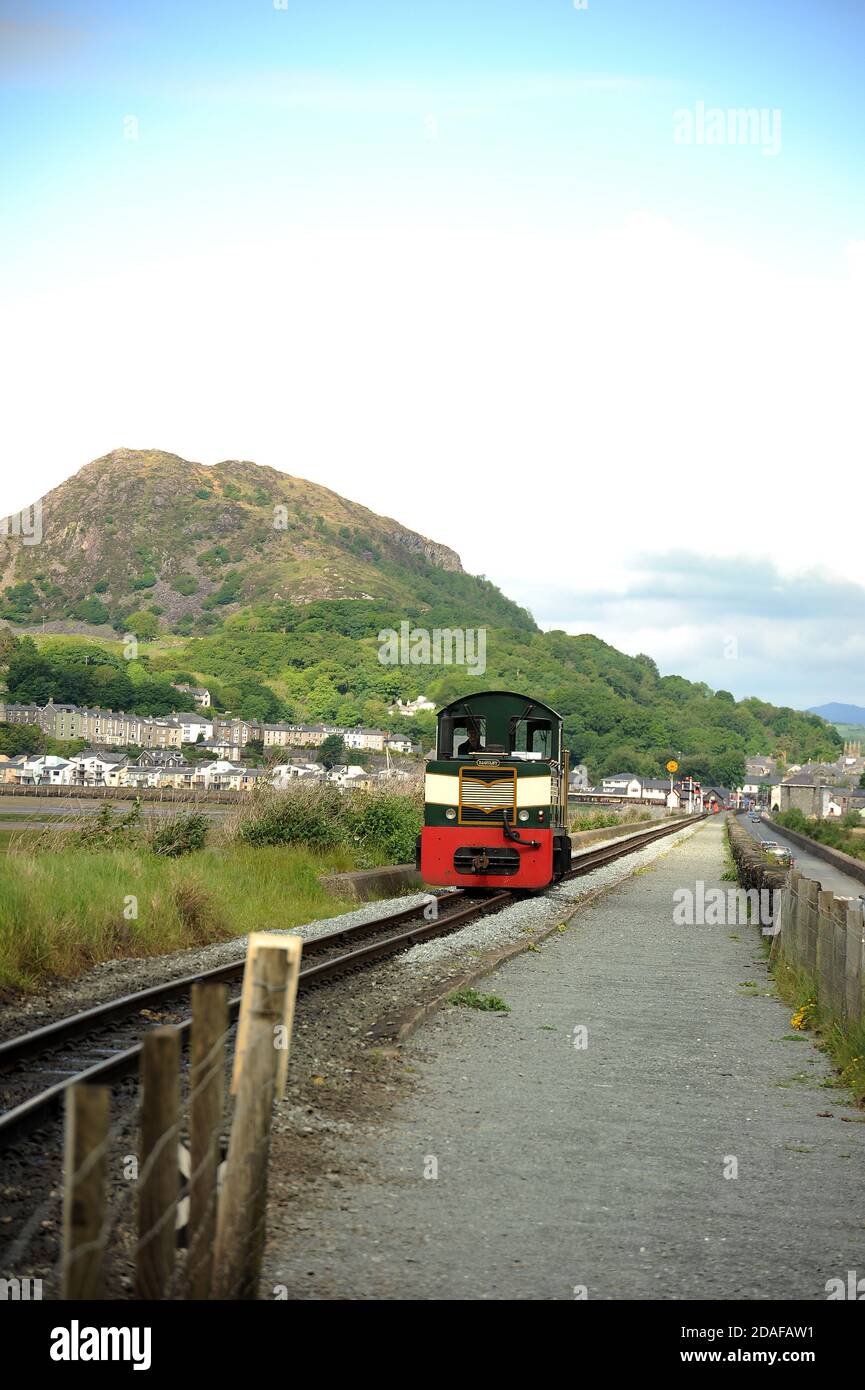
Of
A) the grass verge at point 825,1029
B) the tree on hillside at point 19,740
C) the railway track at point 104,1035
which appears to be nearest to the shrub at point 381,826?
the railway track at point 104,1035

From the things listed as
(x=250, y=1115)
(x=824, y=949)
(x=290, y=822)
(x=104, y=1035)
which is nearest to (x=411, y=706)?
(x=290, y=822)

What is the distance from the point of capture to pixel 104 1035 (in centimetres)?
969

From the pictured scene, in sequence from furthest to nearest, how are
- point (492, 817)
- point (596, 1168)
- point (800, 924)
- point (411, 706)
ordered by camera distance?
point (411, 706) → point (492, 817) → point (800, 924) → point (596, 1168)

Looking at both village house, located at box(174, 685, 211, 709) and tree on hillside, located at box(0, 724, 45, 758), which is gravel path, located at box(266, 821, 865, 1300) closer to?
tree on hillside, located at box(0, 724, 45, 758)

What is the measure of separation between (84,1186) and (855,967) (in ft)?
26.4

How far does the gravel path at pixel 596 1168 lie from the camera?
5.47 m

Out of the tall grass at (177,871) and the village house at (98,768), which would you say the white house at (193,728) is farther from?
the tall grass at (177,871)

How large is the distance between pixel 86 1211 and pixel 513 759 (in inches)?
715

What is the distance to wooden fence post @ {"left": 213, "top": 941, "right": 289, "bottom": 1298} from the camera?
14.6 ft

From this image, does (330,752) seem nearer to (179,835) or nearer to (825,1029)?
(179,835)

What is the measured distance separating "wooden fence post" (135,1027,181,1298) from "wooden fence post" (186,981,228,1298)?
26 cm

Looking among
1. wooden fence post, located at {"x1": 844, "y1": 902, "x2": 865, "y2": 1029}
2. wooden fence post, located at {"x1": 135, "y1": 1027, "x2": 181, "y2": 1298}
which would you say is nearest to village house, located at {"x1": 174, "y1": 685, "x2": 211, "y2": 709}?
wooden fence post, located at {"x1": 844, "y1": 902, "x2": 865, "y2": 1029}

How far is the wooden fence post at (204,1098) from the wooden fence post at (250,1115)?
0.86ft
